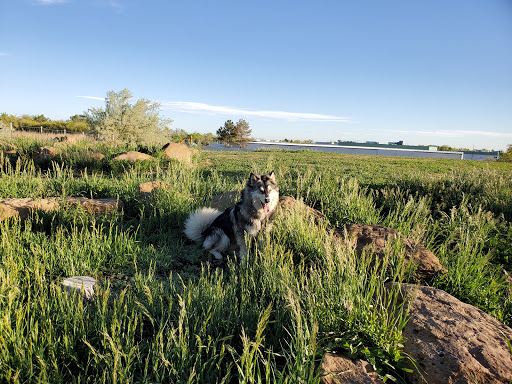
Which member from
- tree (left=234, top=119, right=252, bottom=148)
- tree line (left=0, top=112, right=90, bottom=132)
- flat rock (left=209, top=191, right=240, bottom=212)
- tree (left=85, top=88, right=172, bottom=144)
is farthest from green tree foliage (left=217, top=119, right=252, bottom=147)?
flat rock (left=209, top=191, right=240, bottom=212)

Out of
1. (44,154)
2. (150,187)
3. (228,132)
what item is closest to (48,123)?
(228,132)

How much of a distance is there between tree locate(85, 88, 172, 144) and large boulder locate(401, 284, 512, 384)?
16.4 metres

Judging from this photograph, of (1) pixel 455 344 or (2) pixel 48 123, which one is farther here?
(2) pixel 48 123

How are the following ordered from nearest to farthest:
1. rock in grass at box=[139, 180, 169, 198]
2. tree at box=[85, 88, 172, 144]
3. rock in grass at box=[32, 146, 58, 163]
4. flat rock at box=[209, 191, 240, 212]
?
rock in grass at box=[139, 180, 169, 198] < flat rock at box=[209, 191, 240, 212] < rock in grass at box=[32, 146, 58, 163] < tree at box=[85, 88, 172, 144]

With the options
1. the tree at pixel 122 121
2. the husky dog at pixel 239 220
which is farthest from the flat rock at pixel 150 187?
the tree at pixel 122 121

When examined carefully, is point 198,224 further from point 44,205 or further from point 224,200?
point 44,205

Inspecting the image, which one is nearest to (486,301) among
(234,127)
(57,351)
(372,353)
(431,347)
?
(431,347)

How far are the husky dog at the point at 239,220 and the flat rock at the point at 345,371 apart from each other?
7.68ft

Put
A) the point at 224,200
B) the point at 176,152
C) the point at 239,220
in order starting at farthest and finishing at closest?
the point at 176,152 → the point at 224,200 → the point at 239,220

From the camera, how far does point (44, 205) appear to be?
4844mm

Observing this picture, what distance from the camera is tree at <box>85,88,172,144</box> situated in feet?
56.1

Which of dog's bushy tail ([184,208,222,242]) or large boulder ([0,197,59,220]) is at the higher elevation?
large boulder ([0,197,59,220])

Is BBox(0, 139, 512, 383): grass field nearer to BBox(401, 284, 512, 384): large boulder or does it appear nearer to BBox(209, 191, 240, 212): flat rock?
BBox(401, 284, 512, 384): large boulder

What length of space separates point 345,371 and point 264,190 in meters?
2.75
